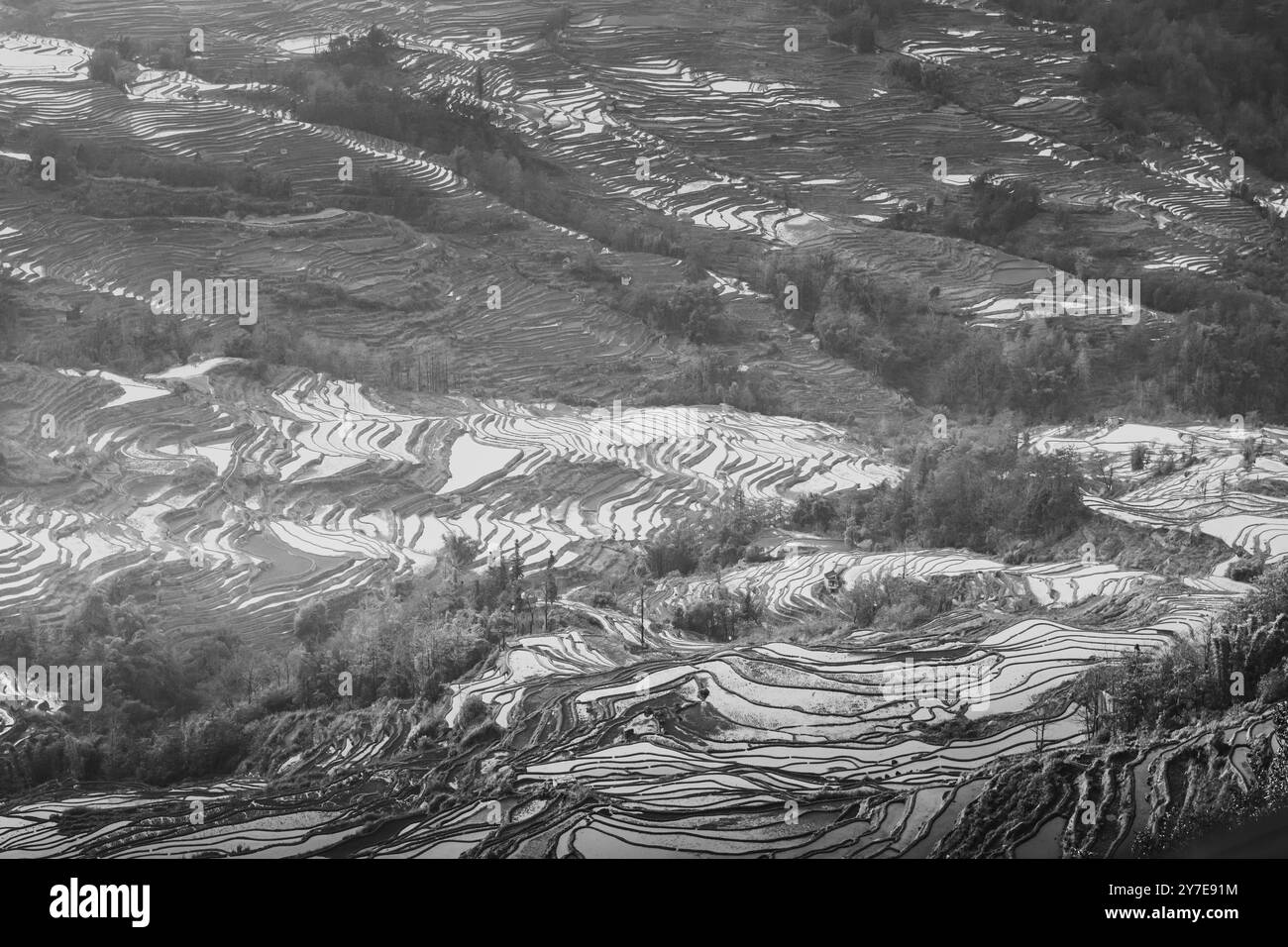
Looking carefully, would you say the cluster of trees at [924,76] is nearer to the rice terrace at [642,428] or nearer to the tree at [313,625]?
the rice terrace at [642,428]

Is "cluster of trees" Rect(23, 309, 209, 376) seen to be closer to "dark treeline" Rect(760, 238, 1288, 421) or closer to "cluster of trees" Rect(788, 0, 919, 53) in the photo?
"dark treeline" Rect(760, 238, 1288, 421)

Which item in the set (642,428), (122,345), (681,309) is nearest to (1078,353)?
(681,309)

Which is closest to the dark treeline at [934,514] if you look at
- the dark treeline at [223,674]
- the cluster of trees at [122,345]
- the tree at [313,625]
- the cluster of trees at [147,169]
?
the dark treeline at [223,674]

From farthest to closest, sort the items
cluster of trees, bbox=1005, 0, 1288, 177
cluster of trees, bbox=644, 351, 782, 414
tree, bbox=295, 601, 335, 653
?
cluster of trees, bbox=1005, 0, 1288, 177, cluster of trees, bbox=644, 351, 782, 414, tree, bbox=295, 601, 335, 653

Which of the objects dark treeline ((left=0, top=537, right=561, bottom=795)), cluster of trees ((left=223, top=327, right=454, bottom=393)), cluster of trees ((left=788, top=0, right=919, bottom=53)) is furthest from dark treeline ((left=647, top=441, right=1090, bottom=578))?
cluster of trees ((left=788, top=0, right=919, bottom=53))

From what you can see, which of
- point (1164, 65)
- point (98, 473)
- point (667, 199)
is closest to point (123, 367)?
point (98, 473)

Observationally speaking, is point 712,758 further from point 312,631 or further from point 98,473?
point 98,473
